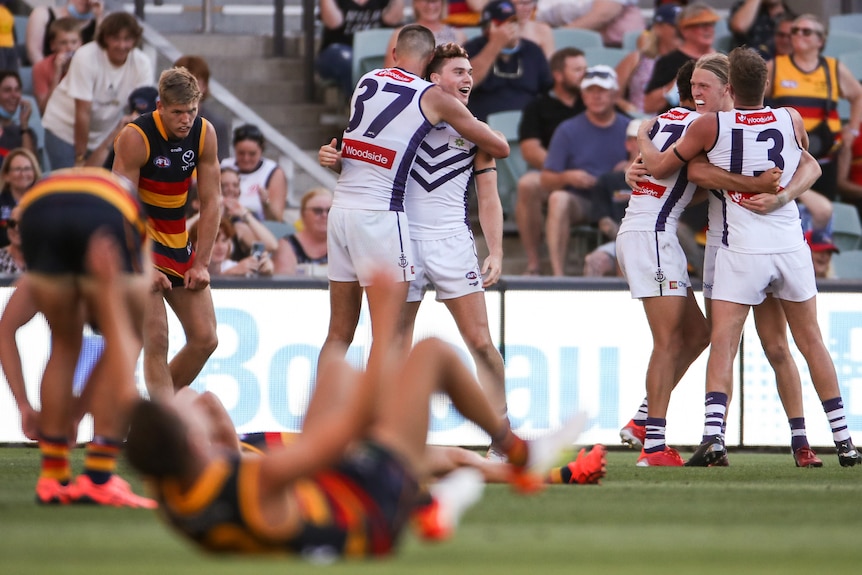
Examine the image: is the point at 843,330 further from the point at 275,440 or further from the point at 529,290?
the point at 275,440

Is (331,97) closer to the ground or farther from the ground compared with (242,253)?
farther from the ground

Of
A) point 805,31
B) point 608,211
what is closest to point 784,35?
point 805,31

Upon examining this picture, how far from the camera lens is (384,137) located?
8.63 m

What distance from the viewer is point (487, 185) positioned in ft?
29.7

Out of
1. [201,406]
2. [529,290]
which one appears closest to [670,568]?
[201,406]

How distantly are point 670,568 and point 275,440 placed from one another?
307cm

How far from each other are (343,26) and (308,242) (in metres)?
3.47

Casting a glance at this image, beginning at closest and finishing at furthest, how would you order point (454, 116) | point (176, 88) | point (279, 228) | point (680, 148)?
point (176, 88)
point (454, 116)
point (680, 148)
point (279, 228)

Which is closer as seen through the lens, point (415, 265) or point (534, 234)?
point (415, 265)

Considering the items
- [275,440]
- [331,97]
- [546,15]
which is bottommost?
[275,440]

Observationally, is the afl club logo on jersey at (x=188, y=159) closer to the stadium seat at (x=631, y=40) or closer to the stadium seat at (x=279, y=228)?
the stadium seat at (x=279, y=228)

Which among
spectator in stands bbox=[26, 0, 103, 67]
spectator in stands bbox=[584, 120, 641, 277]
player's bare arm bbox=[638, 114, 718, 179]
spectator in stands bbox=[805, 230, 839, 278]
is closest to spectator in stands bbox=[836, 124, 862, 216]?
spectator in stands bbox=[805, 230, 839, 278]

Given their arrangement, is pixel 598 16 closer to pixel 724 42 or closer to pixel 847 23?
pixel 724 42

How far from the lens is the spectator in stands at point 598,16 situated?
16.0 m
